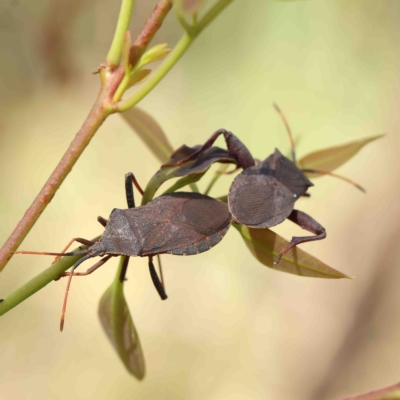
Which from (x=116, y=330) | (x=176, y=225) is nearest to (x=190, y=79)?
(x=176, y=225)

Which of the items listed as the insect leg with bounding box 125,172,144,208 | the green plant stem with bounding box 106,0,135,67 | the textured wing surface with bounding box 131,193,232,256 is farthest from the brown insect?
the green plant stem with bounding box 106,0,135,67

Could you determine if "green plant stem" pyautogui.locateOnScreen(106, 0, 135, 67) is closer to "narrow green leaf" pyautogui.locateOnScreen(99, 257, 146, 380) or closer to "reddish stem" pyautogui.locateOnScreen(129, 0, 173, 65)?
"reddish stem" pyautogui.locateOnScreen(129, 0, 173, 65)

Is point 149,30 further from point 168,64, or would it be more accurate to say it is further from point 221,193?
point 221,193

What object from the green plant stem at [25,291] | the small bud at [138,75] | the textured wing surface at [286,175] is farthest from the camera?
the textured wing surface at [286,175]

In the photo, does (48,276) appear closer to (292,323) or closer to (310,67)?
(292,323)

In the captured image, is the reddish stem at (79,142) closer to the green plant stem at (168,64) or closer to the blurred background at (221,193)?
the green plant stem at (168,64)

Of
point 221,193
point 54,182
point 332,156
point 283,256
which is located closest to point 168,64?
point 54,182

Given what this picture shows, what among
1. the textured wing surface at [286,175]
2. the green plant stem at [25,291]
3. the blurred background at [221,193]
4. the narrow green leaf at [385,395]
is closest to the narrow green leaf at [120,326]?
the green plant stem at [25,291]
